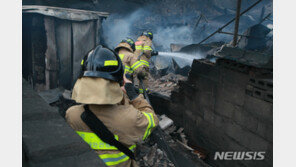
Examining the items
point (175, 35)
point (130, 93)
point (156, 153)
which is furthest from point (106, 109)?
point (175, 35)

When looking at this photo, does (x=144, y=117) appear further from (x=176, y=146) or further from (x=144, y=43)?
(x=144, y=43)

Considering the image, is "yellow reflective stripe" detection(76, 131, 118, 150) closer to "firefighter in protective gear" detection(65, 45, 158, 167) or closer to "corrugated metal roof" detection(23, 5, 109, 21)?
"firefighter in protective gear" detection(65, 45, 158, 167)

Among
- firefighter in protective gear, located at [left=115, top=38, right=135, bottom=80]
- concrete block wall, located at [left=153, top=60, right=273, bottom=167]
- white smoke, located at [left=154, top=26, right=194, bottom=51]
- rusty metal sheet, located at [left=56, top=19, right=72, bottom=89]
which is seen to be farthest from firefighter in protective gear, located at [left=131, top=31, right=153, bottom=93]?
white smoke, located at [left=154, top=26, right=194, bottom=51]

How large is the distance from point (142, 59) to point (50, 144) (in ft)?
16.4

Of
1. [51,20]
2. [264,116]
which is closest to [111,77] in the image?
[264,116]

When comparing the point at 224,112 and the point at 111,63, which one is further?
the point at 224,112

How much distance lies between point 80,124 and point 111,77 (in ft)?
1.82

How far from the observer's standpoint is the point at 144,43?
6695mm

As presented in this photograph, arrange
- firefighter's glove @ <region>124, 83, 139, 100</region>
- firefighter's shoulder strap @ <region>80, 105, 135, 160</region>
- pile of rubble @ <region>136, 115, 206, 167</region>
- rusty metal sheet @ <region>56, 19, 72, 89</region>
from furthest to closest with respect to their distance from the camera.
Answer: rusty metal sheet @ <region>56, 19, 72, 89</region>, pile of rubble @ <region>136, 115, 206, 167</region>, firefighter's glove @ <region>124, 83, 139, 100</region>, firefighter's shoulder strap @ <region>80, 105, 135, 160</region>

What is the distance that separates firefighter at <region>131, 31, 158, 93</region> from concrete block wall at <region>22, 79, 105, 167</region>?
12.9 ft

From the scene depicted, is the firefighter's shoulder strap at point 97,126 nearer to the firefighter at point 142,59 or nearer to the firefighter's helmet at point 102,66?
the firefighter's helmet at point 102,66

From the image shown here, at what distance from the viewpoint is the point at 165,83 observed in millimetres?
10484

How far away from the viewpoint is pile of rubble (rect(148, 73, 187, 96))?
31.9ft

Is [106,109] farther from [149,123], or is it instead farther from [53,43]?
[53,43]
